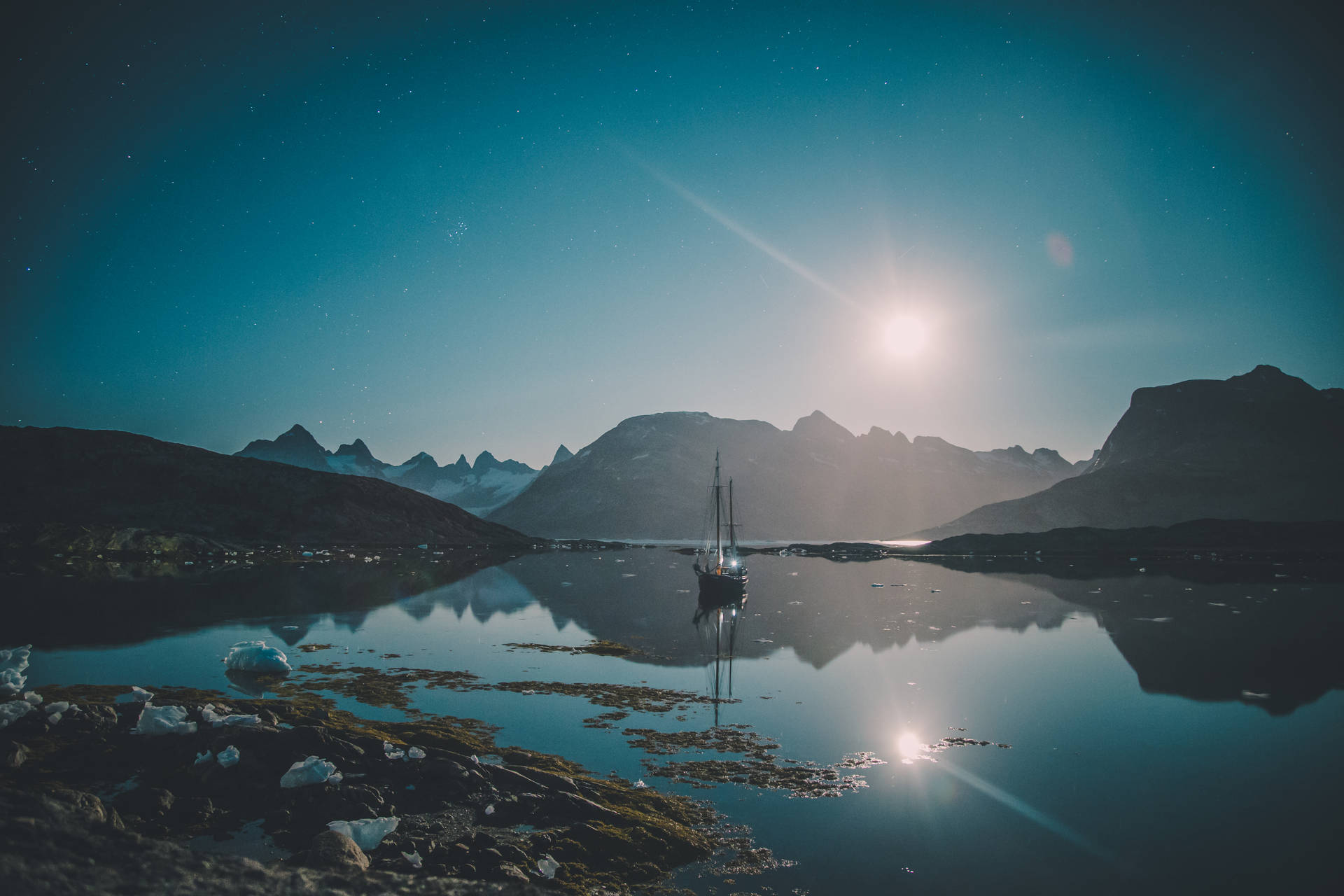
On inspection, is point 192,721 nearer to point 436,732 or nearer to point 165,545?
point 436,732

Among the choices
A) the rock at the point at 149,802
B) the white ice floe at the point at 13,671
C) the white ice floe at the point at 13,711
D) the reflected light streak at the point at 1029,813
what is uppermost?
the white ice floe at the point at 13,711

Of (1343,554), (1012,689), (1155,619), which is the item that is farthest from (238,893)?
(1343,554)

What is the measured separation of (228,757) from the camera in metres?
13.9

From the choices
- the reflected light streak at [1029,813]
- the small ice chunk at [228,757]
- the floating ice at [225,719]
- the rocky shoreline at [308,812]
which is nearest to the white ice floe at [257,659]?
the rocky shoreline at [308,812]

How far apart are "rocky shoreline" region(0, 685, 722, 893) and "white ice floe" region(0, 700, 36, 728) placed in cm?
21

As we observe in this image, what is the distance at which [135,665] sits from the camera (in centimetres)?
2628

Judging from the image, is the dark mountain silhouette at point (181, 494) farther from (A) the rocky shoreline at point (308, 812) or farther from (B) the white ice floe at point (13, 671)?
(A) the rocky shoreline at point (308, 812)

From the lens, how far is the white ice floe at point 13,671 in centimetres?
2028

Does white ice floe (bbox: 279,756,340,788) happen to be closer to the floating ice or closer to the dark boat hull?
the floating ice

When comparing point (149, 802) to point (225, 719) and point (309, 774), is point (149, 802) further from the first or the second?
point (225, 719)

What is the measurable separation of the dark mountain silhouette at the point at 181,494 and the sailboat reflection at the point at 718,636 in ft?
335

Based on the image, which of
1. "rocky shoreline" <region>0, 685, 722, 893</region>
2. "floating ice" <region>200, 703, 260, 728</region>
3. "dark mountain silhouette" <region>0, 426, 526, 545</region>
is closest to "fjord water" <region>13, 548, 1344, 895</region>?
"rocky shoreline" <region>0, 685, 722, 893</region>

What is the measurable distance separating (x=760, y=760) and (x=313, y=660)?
22.9 m

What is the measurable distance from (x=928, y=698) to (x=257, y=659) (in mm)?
27334
